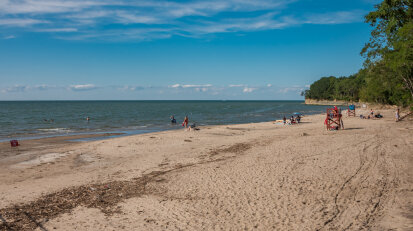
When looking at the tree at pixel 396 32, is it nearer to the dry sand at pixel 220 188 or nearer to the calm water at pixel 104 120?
the dry sand at pixel 220 188

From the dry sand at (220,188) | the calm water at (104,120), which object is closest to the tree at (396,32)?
the dry sand at (220,188)

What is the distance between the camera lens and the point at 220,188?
34.4 feet

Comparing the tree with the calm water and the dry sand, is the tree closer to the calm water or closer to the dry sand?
the dry sand

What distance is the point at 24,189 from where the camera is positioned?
11094mm

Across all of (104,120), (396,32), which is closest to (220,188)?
(396,32)

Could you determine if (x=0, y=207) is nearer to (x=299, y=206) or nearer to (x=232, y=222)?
(x=232, y=222)

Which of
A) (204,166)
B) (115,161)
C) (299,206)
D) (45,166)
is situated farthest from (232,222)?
(45,166)

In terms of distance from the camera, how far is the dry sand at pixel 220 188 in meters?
7.83

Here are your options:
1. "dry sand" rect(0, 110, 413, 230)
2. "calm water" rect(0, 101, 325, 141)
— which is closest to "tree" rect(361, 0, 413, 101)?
"dry sand" rect(0, 110, 413, 230)

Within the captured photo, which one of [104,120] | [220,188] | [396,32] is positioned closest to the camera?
[220,188]

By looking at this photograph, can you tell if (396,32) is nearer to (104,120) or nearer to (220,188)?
(220,188)

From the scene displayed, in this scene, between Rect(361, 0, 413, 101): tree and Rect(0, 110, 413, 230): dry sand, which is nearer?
Rect(0, 110, 413, 230): dry sand

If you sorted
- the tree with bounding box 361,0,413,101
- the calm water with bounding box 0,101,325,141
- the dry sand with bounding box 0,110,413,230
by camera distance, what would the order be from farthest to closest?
the calm water with bounding box 0,101,325,141
the tree with bounding box 361,0,413,101
the dry sand with bounding box 0,110,413,230

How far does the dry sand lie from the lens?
25.7ft
